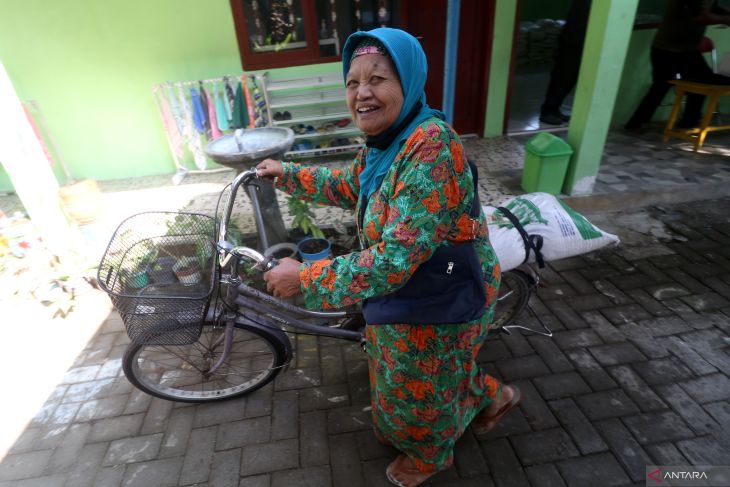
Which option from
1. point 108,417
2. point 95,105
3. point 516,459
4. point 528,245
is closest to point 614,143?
point 528,245

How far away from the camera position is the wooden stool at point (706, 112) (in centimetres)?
500

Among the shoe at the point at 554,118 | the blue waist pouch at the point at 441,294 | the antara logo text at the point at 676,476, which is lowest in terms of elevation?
the antara logo text at the point at 676,476

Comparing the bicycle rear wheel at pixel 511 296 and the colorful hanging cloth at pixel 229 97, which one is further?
the colorful hanging cloth at pixel 229 97

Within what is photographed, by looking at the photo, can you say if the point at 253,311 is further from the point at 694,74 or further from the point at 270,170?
the point at 694,74

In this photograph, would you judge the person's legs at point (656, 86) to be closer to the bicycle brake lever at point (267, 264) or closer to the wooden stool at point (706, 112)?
the wooden stool at point (706, 112)

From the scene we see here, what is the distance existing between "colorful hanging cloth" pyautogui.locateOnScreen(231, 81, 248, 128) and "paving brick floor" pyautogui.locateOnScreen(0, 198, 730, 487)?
3.07 metres

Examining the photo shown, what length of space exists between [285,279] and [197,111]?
4.52 metres

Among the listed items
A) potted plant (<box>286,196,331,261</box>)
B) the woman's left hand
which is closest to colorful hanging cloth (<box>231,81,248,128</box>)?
potted plant (<box>286,196,331,261</box>)

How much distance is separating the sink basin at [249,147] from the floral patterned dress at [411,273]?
1.18 metres

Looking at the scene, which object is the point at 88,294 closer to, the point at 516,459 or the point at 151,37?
the point at 151,37

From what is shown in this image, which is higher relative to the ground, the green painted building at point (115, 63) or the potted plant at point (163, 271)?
the green painted building at point (115, 63)

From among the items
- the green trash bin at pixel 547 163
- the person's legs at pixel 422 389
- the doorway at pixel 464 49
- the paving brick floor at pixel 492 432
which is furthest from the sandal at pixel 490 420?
the doorway at pixel 464 49

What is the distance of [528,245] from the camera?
8.16ft

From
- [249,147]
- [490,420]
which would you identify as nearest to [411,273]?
[490,420]
